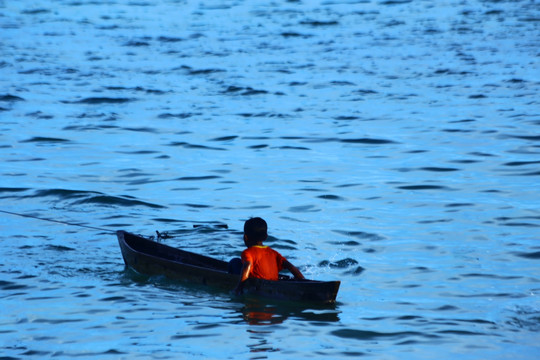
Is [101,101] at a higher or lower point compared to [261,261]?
higher

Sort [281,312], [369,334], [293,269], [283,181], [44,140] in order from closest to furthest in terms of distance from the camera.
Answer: [369,334]
[281,312]
[293,269]
[283,181]
[44,140]

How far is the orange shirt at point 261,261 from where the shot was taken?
12.1m

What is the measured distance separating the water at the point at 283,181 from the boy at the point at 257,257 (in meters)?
0.39

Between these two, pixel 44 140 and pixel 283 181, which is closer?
pixel 283 181

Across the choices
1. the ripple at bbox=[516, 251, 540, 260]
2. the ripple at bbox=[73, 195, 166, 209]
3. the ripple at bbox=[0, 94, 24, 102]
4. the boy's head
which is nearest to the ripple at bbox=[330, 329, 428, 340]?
the boy's head

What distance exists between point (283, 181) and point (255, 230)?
8474mm

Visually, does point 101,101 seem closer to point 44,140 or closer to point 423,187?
point 44,140

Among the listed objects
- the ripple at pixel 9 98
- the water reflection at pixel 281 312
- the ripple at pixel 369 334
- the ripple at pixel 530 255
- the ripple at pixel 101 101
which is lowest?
the ripple at pixel 530 255

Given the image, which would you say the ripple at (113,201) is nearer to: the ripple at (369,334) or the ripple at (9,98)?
the ripple at (369,334)

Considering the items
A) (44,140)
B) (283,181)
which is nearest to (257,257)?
(283,181)

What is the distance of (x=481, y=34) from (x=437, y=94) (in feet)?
39.9

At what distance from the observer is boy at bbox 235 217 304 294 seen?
12.1 meters

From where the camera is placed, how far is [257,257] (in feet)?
40.0

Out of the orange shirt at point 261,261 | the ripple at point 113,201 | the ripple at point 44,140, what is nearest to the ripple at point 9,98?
the ripple at point 44,140
